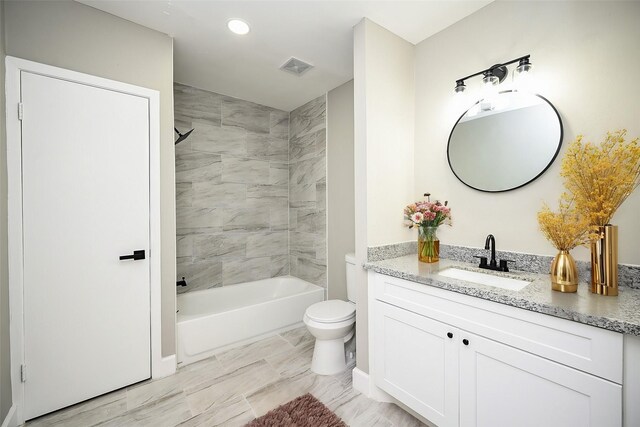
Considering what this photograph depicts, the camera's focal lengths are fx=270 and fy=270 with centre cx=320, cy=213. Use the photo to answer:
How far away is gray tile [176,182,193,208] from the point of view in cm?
283

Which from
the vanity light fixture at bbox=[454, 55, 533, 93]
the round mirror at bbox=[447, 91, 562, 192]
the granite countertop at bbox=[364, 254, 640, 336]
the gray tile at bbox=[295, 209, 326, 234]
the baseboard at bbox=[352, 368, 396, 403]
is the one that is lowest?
the baseboard at bbox=[352, 368, 396, 403]

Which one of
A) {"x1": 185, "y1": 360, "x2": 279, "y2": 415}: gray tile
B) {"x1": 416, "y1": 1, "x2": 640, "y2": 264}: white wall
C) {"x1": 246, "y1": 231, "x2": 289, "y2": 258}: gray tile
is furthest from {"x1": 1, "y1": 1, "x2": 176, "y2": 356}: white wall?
{"x1": 416, "y1": 1, "x2": 640, "y2": 264}: white wall

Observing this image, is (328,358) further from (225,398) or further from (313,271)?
(313,271)

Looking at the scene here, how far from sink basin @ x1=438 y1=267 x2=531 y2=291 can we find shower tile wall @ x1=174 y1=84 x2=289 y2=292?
231 cm

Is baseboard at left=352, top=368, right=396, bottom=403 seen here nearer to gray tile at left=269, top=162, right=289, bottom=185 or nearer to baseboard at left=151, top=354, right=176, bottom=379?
baseboard at left=151, top=354, right=176, bottom=379

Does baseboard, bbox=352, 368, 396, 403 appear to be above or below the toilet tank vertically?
below

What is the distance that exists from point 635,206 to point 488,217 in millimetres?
614

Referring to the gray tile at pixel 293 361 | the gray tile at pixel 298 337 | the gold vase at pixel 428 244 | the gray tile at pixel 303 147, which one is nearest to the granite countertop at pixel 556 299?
the gold vase at pixel 428 244

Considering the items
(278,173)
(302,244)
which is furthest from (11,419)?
(278,173)

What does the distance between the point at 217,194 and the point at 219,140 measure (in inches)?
24.2

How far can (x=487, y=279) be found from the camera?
1579 mm

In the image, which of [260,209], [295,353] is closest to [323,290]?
[295,353]

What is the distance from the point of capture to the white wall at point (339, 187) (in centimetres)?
277

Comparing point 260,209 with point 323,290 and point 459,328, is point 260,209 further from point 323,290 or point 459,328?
point 459,328
